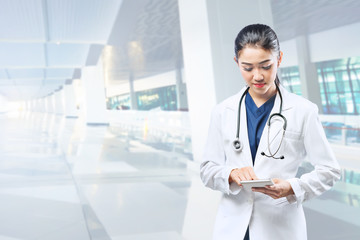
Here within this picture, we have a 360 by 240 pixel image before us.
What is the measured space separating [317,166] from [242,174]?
36 centimetres

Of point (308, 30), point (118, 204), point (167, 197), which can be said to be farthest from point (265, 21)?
point (308, 30)

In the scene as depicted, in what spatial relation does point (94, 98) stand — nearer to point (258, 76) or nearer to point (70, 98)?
point (70, 98)

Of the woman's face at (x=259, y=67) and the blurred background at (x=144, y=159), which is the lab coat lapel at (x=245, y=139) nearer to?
the woman's face at (x=259, y=67)

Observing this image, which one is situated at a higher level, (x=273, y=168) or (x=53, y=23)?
(x=53, y=23)

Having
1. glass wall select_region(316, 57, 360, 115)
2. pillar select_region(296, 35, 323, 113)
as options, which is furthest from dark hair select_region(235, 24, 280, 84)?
glass wall select_region(316, 57, 360, 115)

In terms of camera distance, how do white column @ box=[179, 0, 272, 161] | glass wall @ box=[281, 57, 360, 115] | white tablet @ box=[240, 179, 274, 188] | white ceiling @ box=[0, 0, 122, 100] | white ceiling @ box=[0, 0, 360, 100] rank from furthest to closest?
1. glass wall @ box=[281, 57, 360, 115]
2. white ceiling @ box=[0, 0, 360, 100]
3. white ceiling @ box=[0, 0, 122, 100]
4. white column @ box=[179, 0, 272, 161]
5. white tablet @ box=[240, 179, 274, 188]

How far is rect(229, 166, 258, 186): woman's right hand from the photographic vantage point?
152 centimetres

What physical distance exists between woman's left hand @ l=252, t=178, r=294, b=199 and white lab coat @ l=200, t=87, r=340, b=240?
32 mm

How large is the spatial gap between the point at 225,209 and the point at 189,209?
3.78 m

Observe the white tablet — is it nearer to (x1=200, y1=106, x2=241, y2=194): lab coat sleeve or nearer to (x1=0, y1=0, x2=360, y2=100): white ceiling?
(x1=200, y1=106, x2=241, y2=194): lab coat sleeve

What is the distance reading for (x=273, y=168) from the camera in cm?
163

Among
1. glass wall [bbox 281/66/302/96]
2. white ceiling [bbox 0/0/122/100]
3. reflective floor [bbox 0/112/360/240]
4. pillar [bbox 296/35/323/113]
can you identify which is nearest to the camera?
reflective floor [bbox 0/112/360/240]

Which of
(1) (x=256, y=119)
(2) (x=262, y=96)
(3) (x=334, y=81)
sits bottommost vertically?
(1) (x=256, y=119)

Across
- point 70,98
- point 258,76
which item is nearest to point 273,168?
point 258,76
